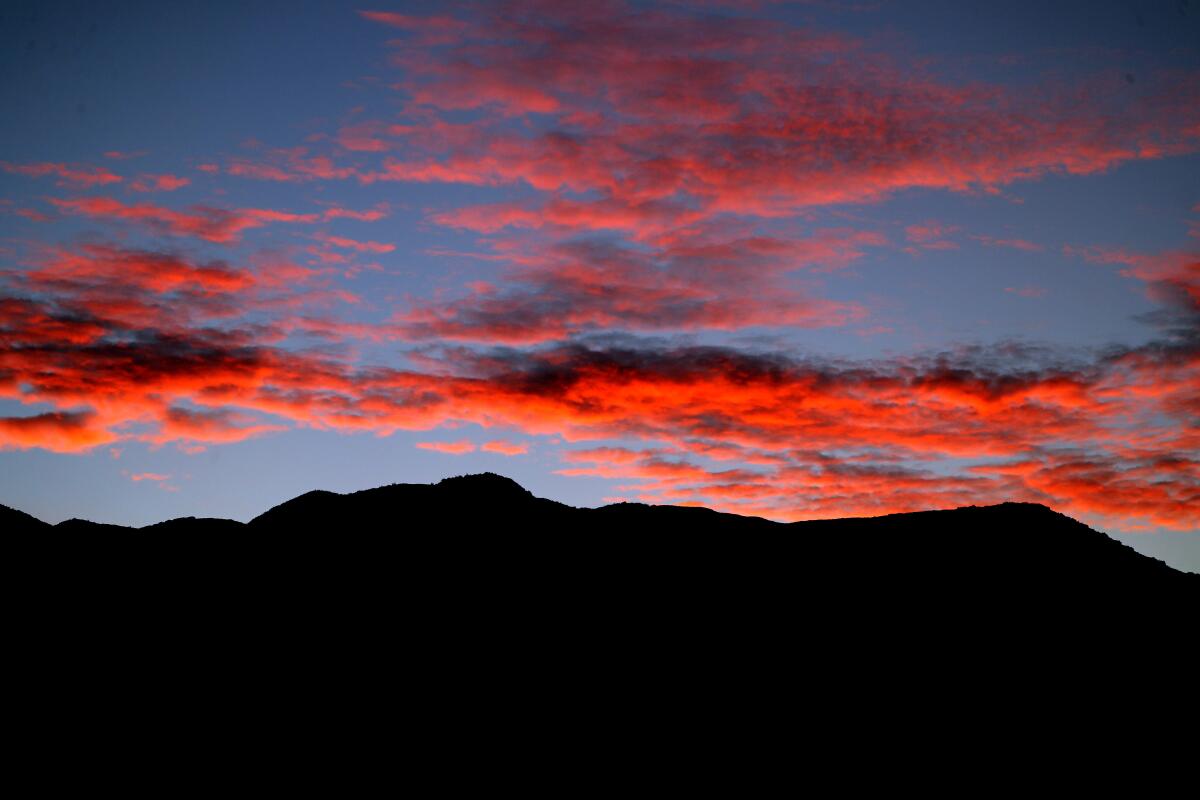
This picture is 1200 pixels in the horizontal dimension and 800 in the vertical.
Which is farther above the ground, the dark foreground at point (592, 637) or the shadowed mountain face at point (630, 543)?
the shadowed mountain face at point (630, 543)

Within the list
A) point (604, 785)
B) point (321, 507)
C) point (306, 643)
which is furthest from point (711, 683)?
point (321, 507)

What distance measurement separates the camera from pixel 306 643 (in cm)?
4956

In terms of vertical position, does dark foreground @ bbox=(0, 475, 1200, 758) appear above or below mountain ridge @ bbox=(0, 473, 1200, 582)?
below

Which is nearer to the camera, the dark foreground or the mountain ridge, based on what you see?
the dark foreground

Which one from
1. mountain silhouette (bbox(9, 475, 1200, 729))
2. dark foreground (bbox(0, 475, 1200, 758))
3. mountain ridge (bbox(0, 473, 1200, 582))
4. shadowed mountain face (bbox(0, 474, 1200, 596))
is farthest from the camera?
mountain ridge (bbox(0, 473, 1200, 582))

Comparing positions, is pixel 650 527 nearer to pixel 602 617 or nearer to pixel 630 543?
pixel 630 543

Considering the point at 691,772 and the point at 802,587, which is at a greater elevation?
the point at 802,587

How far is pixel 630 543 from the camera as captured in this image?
57625 mm

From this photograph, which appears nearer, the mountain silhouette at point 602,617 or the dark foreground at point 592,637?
the dark foreground at point 592,637

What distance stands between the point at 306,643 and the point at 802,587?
25.6 metres

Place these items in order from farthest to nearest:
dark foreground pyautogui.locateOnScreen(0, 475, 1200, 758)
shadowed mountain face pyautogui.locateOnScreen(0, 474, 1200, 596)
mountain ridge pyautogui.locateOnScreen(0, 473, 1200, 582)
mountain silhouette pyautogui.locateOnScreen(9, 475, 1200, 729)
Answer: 1. mountain ridge pyautogui.locateOnScreen(0, 473, 1200, 582)
2. shadowed mountain face pyautogui.locateOnScreen(0, 474, 1200, 596)
3. mountain silhouette pyautogui.locateOnScreen(9, 475, 1200, 729)
4. dark foreground pyautogui.locateOnScreen(0, 475, 1200, 758)

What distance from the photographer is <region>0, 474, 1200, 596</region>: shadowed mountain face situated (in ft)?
168

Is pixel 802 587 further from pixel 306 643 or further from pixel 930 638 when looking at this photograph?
pixel 306 643

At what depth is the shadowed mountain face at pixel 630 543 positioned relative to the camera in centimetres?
5112
